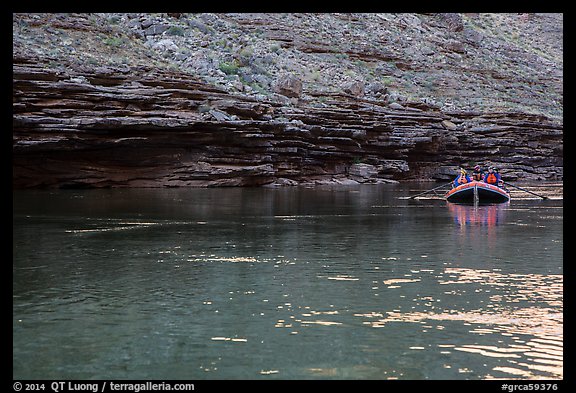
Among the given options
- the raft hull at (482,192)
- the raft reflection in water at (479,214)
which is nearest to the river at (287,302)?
the raft reflection in water at (479,214)

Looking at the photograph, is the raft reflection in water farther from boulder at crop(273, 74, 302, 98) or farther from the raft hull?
boulder at crop(273, 74, 302, 98)

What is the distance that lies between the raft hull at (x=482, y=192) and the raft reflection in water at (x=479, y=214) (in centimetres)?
138

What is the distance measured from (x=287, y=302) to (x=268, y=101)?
52.2 meters

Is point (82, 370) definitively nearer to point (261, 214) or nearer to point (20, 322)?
point (20, 322)

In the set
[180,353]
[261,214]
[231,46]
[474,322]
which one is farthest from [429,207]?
[231,46]

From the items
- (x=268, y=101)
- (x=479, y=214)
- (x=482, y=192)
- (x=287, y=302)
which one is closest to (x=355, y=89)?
(x=268, y=101)

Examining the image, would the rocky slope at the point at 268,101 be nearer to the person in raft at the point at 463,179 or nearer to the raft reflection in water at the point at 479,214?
the person in raft at the point at 463,179

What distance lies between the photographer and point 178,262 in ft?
51.8

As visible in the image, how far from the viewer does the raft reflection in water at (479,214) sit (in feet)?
84.9

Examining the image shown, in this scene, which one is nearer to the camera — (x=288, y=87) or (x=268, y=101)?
(x=268, y=101)

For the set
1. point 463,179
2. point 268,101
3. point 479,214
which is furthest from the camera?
point 268,101

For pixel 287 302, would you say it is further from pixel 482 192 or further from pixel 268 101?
pixel 268 101

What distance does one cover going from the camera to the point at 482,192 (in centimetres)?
3862
